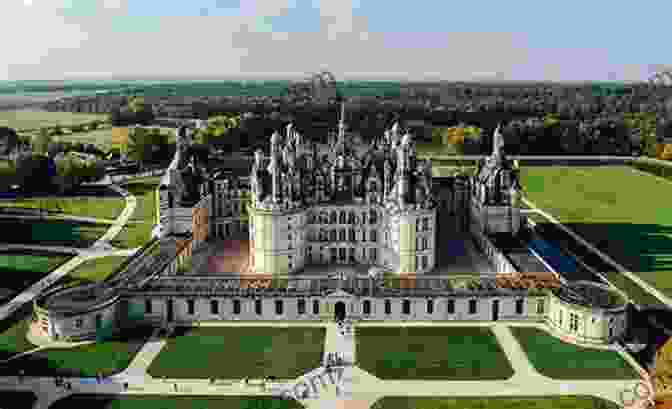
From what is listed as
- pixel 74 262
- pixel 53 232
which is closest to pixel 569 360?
pixel 74 262

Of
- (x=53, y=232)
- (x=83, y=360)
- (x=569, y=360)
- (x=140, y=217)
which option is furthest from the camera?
(x=140, y=217)

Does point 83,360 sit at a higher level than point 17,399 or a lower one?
higher

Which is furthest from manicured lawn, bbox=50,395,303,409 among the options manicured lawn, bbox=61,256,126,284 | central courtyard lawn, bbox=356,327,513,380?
manicured lawn, bbox=61,256,126,284

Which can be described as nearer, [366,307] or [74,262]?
[366,307]

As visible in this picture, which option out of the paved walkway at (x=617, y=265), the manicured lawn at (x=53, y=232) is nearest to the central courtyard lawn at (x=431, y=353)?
the paved walkway at (x=617, y=265)

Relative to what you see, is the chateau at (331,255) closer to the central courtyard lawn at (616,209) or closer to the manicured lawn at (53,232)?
the central courtyard lawn at (616,209)

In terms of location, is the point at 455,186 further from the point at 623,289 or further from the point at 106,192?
the point at 106,192

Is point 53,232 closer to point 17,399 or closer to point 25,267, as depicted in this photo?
point 25,267
